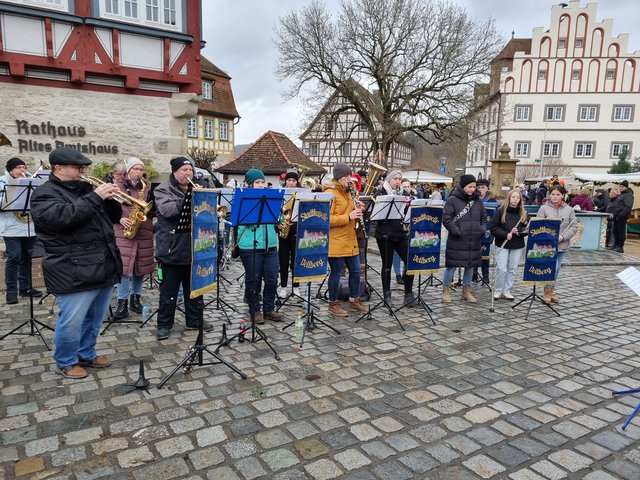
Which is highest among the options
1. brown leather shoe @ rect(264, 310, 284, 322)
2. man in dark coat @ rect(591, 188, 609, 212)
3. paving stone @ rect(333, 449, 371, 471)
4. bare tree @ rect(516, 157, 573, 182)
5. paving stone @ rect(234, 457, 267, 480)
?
bare tree @ rect(516, 157, 573, 182)

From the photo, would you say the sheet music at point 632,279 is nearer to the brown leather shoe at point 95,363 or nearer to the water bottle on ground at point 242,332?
the water bottle on ground at point 242,332

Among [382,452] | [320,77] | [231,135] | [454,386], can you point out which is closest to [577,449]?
[454,386]

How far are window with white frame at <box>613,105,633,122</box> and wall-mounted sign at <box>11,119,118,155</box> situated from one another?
5262 cm

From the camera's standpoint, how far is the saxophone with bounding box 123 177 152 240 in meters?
5.43

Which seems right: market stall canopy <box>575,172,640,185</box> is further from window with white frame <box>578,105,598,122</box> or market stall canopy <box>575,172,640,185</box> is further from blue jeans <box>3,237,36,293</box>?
window with white frame <box>578,105,598,122</box>

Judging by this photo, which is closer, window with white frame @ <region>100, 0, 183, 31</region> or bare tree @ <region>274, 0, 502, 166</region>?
window with white frame @ <region>100, 0, 183, 31</region>

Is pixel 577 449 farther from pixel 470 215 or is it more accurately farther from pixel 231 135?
pixel 231 135

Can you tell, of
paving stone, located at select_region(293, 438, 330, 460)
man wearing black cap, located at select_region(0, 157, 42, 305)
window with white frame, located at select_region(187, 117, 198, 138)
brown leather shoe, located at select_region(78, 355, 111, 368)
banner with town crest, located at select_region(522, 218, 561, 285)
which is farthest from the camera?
window with white frame, located at select_region(187, 117, 198, 138)

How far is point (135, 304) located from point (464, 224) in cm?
506

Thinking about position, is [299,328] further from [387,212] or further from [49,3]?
[49,3]

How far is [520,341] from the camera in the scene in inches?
225

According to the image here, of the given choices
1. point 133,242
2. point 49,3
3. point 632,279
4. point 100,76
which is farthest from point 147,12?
point 632,279

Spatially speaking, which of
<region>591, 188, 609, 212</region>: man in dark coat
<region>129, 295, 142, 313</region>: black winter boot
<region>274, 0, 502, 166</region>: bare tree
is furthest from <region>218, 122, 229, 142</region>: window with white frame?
<region>129, 295, 142, 313</region>: black winter boot

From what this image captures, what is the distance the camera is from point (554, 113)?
48906 millimetres
